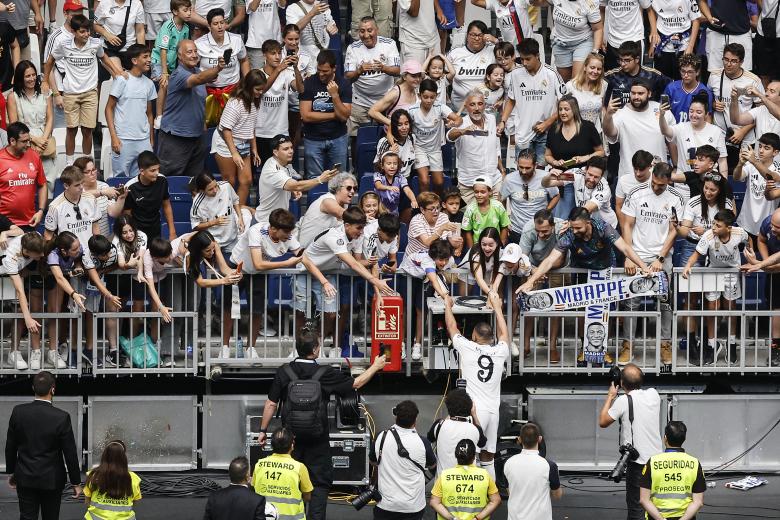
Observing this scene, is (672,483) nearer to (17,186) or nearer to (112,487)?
(112,487)

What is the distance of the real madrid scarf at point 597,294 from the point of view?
16359 millimetres

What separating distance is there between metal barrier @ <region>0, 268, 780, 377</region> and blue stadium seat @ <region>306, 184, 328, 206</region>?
2041 mm

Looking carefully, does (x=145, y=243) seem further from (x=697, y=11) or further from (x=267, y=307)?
(x=697, y=11)

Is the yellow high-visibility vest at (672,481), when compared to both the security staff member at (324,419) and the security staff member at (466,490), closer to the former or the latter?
the security staff member at (466,490)

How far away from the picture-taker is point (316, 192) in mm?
18578

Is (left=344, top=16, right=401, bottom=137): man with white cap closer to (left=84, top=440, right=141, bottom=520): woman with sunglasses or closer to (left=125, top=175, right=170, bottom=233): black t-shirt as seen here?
(left=125, top=175, right=170, bottom=233): black t-shirt

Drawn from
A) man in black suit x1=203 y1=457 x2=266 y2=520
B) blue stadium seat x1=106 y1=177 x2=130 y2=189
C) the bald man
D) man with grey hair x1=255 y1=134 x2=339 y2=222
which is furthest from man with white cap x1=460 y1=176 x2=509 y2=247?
man in black suit x1=203 y1=457 x2=266 y2=520

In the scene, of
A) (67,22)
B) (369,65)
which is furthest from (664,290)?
(67,22)

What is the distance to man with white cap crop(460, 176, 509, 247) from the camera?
17297 mm

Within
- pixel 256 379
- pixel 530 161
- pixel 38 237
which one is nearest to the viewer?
pixel 38 237

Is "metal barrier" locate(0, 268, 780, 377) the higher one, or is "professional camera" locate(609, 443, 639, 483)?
"metal barrier" locate(0, 268, 780, 377)

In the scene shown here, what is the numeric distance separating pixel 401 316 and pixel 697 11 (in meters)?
6.86

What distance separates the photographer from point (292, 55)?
742 inches

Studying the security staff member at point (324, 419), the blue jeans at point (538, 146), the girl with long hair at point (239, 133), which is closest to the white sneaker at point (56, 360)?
the security staff member at point (324, 419)
